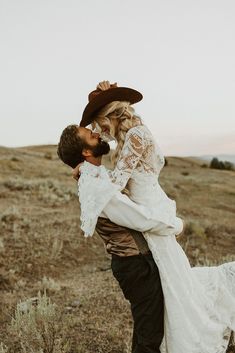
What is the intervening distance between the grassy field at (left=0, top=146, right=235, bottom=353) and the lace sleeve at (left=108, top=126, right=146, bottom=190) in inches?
75.2

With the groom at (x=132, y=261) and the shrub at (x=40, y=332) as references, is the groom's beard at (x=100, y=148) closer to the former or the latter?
the groom at (x=132, y=261)

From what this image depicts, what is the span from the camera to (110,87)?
141 inches

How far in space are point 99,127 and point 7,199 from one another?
36.1 feet

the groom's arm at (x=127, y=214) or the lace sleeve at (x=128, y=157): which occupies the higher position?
the lace sleeve at (x=128, y=157)

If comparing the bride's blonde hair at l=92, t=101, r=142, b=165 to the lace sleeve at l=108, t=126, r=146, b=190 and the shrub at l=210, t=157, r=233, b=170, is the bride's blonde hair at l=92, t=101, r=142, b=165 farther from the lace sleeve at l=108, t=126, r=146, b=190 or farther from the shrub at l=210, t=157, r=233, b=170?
the shrub at l=210, t=157, r=233, b=170

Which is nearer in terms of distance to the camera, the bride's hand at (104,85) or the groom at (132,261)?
the groom at (132,261)

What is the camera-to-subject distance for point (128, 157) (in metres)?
3.35

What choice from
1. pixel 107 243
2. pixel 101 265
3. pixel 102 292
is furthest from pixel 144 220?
pixel 101 265

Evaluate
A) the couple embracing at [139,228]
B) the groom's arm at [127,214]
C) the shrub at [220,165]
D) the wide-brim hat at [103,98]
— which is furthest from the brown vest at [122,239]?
the shrub at [220,165]

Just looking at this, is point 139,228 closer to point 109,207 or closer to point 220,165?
point 109,207

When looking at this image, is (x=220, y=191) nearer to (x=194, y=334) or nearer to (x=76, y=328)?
(x=76, y=328)

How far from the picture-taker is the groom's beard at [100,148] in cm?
346

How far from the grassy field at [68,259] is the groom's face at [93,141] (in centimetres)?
207

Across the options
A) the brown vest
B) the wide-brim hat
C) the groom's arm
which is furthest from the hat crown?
the brown vest
